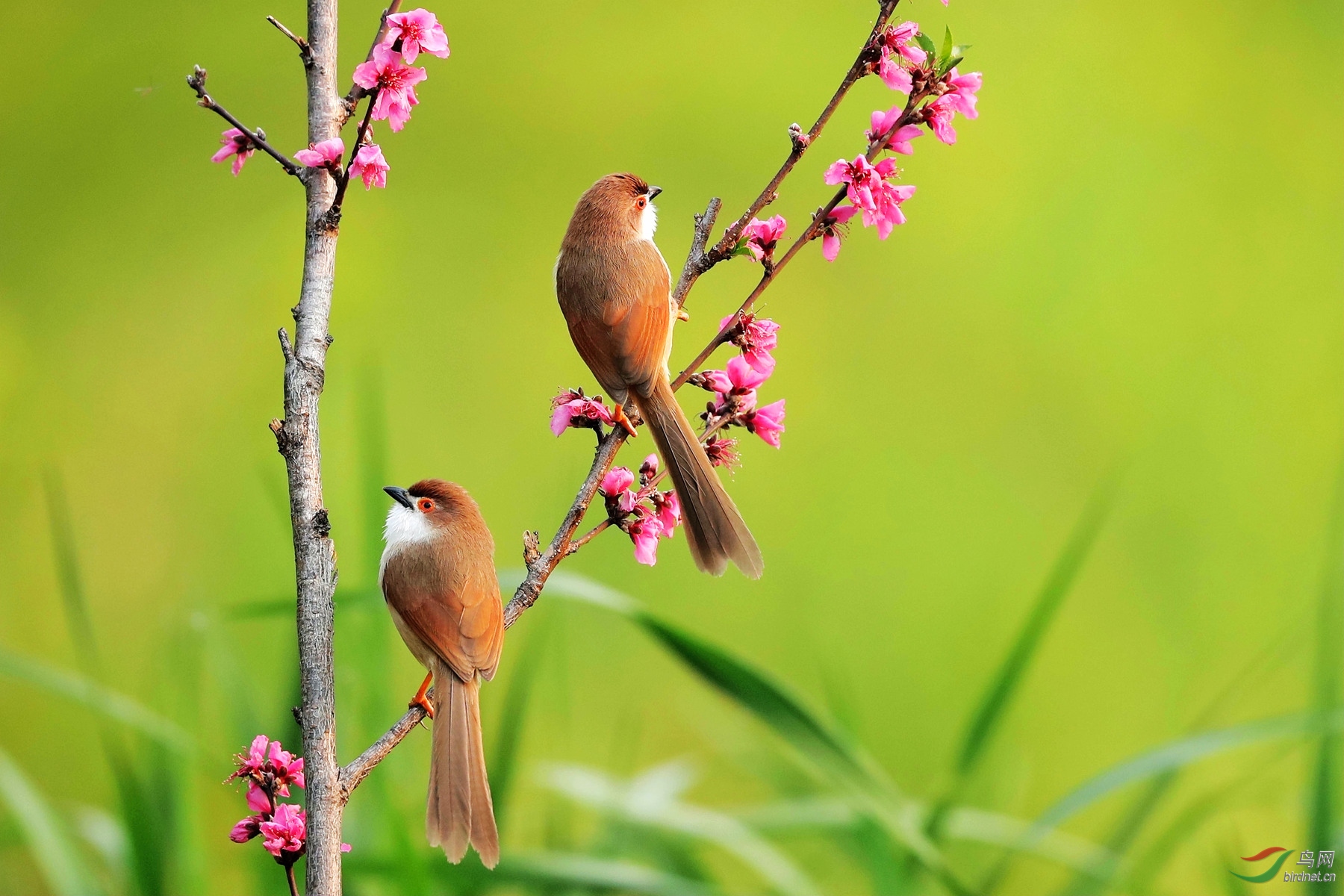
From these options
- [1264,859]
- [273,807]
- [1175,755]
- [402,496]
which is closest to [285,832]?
[273,807]

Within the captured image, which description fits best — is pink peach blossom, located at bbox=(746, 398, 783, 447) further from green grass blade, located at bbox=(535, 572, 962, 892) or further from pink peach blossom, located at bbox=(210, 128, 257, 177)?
pink peach blossom, located at bbox=(210, 128, 257, 177)

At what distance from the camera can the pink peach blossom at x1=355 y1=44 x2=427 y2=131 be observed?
733 millimetres

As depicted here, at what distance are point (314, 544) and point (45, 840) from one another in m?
0.96

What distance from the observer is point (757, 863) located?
1400 millimetres

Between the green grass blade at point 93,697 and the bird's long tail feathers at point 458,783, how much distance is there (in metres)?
0.67

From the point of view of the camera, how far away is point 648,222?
3.78 feet

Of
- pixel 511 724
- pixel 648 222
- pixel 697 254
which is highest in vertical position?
pixel 648 222

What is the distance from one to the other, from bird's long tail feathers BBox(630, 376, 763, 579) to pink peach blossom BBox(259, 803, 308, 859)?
327 mm

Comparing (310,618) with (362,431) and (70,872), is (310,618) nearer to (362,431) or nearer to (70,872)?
(362,431)

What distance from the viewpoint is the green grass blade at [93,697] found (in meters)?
1.25

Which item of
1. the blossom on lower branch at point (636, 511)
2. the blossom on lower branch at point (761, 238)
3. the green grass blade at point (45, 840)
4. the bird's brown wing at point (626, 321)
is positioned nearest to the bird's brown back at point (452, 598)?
the blossom on lower branch at point (636, 511)

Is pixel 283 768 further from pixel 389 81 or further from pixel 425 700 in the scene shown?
pixel 389 81

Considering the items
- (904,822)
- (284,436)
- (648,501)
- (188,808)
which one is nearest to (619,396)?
(648,501)

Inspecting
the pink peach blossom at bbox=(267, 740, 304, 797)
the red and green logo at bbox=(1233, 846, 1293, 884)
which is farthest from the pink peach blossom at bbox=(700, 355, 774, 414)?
the red and green logo at bbox=(1233, 846, 1293, 884)
